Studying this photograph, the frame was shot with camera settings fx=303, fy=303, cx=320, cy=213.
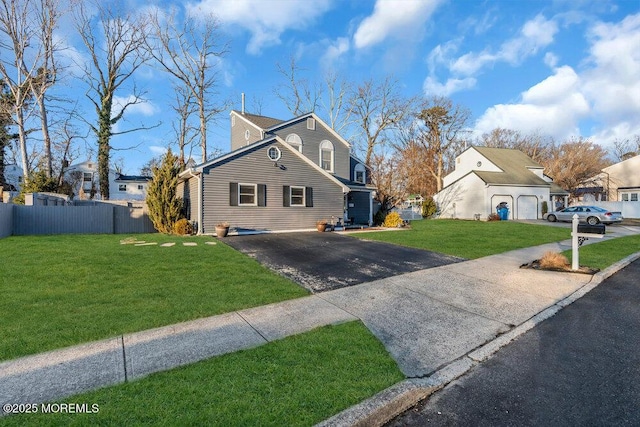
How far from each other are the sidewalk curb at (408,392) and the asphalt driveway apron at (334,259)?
291cm

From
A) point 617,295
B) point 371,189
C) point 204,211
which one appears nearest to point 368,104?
point 371,189

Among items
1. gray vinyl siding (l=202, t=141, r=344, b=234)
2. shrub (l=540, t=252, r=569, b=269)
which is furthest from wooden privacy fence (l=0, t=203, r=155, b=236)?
shrub (l=540, t=252, r=569, b=269)

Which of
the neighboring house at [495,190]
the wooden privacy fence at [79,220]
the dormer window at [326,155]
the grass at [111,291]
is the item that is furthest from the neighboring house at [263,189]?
the neighboring house at [495,190]

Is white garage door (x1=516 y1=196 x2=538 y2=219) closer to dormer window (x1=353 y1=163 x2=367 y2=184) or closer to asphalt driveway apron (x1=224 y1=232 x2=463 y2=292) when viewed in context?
dormer window (x1=353 y1=163 x2=367 y2=184)

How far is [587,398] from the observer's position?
2.66 metres

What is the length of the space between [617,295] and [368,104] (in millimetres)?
31542

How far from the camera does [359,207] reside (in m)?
21.4

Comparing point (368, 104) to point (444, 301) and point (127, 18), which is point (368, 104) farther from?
point (444, 301)

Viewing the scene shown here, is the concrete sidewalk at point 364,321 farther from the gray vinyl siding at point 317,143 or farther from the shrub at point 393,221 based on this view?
the gray vinyl siding at point 317,143

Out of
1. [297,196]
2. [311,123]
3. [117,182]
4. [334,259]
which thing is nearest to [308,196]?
[297,196]

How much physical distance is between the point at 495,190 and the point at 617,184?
22.5 metres

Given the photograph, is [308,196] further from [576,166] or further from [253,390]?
[576,166]

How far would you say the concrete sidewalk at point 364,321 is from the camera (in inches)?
113

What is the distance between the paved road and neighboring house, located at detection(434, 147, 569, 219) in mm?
23531
